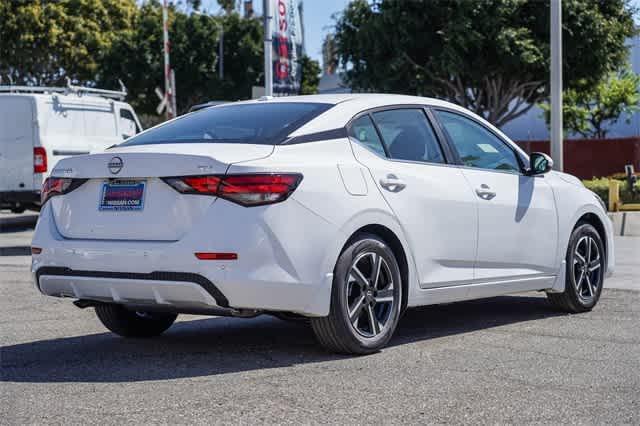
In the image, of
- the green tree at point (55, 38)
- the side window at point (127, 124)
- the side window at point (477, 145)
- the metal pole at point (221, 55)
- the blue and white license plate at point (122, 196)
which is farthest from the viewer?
the green tree at point (55, 38)

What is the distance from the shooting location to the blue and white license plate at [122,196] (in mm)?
5984

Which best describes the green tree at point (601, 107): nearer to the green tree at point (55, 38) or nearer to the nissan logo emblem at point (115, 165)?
the green tree at point (55, 38)

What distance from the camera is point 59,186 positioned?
6.35 m

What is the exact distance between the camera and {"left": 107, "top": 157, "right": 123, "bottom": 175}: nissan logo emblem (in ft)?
19.9

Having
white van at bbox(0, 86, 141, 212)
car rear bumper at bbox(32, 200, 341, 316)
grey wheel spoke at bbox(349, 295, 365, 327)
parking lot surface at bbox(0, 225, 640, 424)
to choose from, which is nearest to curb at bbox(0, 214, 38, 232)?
white van at bbox(0, 86, 141, 212)

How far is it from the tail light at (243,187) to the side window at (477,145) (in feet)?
6.23

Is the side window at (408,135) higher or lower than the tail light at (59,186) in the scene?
higher

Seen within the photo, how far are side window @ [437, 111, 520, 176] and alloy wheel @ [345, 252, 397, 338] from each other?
1.31 metres

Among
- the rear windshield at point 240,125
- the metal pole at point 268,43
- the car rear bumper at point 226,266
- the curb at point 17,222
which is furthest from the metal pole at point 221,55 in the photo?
the car rear bumper at point 226,266

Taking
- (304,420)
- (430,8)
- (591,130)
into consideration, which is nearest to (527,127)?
(591,130)

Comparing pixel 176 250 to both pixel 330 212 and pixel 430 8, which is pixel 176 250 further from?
pixel 430 8

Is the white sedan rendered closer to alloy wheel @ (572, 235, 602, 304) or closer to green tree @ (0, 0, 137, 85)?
alloy wheel @ (572, 235, 602, 304)

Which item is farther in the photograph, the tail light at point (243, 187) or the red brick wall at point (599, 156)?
the red brick wall at point (599, 156)

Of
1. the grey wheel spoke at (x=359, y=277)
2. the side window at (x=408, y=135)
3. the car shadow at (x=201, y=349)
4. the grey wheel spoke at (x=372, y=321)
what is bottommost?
the car shadow at (x=201, y=349)
